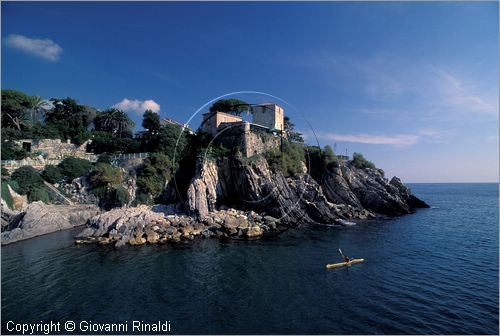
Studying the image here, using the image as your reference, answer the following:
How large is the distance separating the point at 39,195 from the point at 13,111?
2436 centimetres

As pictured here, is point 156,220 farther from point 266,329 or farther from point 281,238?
point 266,329

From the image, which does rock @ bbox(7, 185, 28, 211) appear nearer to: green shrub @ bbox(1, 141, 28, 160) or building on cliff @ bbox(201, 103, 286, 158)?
green shrub @ bbox(1, 141, 28, 160)

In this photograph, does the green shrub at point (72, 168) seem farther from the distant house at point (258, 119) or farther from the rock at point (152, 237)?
the rock at point (152, 237)

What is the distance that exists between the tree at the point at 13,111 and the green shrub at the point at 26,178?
16.8 metres

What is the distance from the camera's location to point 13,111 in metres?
49.7

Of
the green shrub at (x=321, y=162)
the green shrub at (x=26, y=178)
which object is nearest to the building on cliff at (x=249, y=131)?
the green shrub at (x=321, y=162)

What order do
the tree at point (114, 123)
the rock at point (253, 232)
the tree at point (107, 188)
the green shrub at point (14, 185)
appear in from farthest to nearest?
the tree at point (114, 123) → the tree at point (107, 188) → the green shrub at point (14, 185) → the rock at point (253, 232)

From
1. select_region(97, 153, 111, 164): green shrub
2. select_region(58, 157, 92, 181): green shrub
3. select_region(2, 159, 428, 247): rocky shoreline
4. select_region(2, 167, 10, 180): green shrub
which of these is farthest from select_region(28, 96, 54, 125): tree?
select_region(2, 159, 428, 247): rocky shoreline

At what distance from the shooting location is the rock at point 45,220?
28928mm

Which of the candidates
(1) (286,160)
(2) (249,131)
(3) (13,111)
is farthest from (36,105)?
(1) (286,160)

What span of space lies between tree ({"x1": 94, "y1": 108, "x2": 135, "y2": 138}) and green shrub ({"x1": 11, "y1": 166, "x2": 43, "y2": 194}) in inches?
882

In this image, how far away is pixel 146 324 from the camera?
13.4 meters

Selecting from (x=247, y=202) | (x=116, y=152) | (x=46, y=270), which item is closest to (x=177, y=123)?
(x=116, y=152)

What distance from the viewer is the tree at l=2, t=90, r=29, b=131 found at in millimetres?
48250
